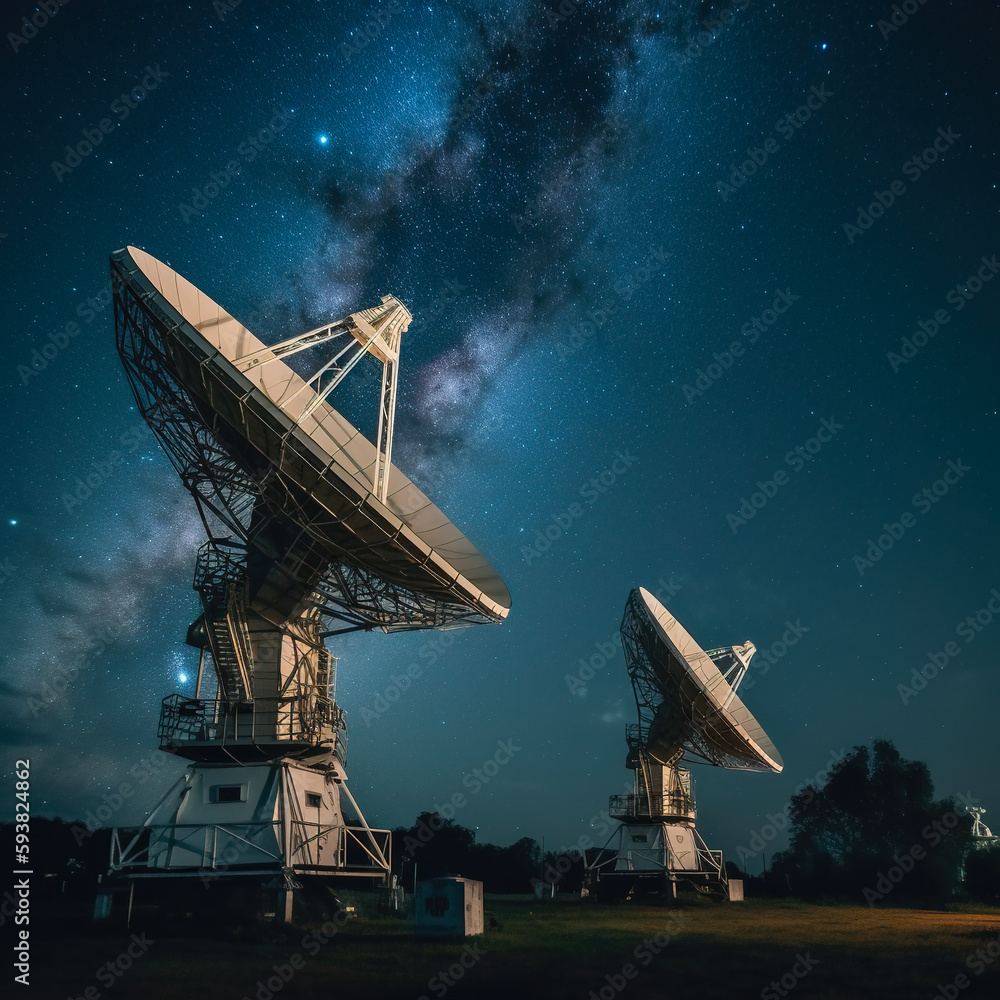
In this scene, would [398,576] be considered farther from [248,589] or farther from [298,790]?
[298,790]

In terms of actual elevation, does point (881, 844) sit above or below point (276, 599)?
below

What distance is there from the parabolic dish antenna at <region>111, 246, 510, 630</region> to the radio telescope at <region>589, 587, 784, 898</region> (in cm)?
1350

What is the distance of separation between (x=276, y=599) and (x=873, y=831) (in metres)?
52.6

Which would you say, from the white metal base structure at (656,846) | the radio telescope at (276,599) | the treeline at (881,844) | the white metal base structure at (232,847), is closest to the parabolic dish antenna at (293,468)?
the radio telescope at (276,599)

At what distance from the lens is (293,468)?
18266 mm

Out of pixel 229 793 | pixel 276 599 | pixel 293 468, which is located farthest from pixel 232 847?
pixel 293 468

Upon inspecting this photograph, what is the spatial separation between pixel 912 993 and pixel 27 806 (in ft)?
49.4

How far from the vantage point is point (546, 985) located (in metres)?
12.5

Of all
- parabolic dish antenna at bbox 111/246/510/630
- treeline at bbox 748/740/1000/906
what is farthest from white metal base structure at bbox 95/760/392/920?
treeline at bbox 748/740/1000/906

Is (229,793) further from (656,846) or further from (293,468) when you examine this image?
(656,846)

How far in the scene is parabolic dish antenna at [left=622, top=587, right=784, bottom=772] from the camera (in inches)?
1300

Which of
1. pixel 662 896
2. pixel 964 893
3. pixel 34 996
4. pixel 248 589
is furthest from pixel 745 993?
pixel 964 893

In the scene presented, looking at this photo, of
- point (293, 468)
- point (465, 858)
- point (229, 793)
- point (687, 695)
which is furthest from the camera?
point (465, 858)

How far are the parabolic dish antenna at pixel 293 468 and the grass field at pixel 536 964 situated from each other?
752 centimetres
